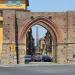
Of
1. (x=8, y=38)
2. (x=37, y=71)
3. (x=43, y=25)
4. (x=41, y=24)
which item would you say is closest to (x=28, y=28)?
(x=41, y=24)

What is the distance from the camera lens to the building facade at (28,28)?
192ft

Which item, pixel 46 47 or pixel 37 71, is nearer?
pixel 37 71

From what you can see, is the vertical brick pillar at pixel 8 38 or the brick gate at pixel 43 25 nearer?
the vertical brick pillar at pixel 8 38

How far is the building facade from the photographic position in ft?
192

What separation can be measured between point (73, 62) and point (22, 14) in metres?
9.93

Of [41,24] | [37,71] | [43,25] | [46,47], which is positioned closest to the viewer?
[37,71]

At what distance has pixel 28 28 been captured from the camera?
58906 millimetres

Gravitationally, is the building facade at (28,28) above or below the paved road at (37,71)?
above

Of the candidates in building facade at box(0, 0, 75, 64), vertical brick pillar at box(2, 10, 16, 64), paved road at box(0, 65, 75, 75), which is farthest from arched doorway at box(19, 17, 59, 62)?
paved road at box(0, 65, 75, 75)

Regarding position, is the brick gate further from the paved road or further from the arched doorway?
the paved road

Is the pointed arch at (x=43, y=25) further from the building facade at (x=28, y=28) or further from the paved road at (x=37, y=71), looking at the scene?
the paved road at (x=37, y=71)

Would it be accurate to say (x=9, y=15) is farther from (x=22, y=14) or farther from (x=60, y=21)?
(x=60, y=21)

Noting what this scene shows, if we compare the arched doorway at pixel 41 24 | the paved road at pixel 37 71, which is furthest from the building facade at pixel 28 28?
the paved road at pixel 37 71

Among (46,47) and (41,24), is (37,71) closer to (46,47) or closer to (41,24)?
(41,24)
